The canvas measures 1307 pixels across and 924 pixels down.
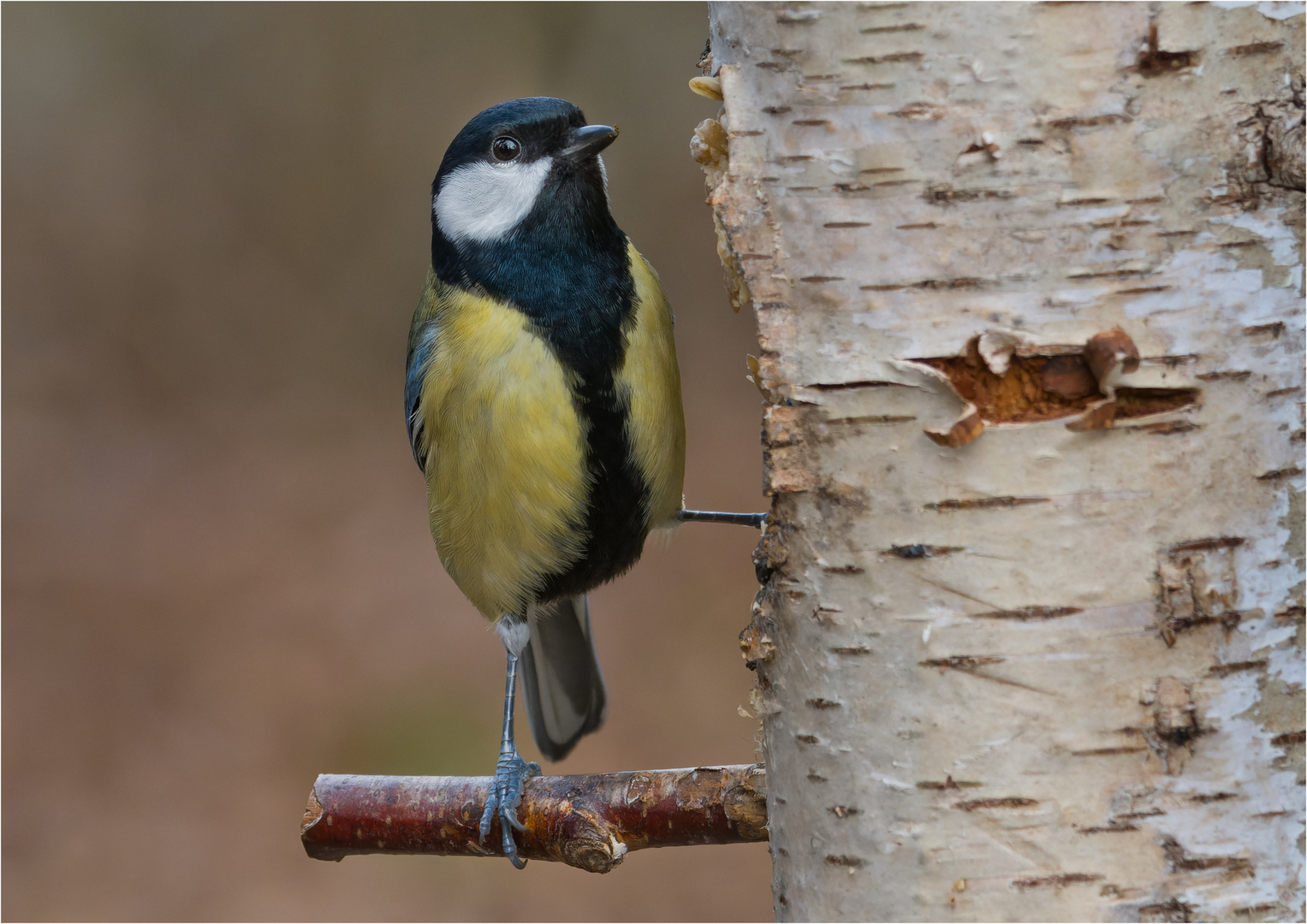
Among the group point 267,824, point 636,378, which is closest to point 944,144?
point 636,378

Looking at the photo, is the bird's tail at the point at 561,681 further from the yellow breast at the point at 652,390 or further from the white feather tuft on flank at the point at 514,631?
the yellow breast at the point at 652,390

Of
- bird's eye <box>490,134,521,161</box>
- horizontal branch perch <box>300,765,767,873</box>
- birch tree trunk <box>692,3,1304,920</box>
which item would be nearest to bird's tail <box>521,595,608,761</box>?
horizontal branch perch <box>300,765,767,873</box>

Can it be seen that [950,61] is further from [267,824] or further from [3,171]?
[3,171]

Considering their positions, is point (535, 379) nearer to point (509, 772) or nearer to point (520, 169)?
point (520, 169)

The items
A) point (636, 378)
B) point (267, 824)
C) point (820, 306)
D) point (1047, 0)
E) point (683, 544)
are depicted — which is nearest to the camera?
point (1047, 0)

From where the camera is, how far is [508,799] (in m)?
2.12

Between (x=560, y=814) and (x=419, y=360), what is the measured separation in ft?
3.20

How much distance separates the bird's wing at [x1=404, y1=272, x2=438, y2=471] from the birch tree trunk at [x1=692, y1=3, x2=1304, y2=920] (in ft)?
4.38

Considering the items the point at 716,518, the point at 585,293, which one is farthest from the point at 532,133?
the point at 716,518

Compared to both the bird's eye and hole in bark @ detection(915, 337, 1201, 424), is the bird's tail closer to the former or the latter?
the bird's eye

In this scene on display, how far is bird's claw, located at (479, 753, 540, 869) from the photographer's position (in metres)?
1.96

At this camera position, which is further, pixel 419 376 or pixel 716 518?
pixel 716 518

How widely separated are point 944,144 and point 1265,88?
30 centimetres

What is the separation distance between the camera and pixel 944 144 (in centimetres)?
107
